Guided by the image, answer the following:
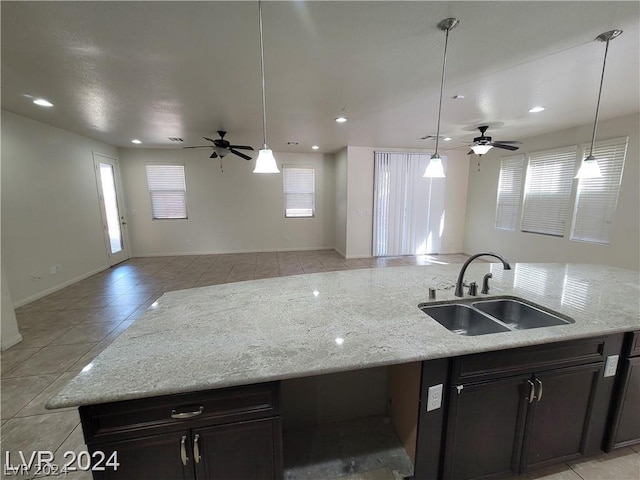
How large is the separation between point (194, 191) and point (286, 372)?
664cm

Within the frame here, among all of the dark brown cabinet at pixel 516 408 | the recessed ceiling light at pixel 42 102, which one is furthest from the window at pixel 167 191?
the dark brown cabinet at pixel 516 408

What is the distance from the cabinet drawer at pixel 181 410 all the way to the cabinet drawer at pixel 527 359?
0.87 metres

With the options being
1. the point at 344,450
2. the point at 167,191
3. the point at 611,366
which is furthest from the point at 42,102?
the point at 611,366

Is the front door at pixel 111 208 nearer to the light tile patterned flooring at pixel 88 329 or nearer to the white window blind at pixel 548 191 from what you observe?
the light tile patterned flooring at pixel 88 329

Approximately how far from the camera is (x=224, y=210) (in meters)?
6.88

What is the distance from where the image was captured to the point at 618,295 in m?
1.73

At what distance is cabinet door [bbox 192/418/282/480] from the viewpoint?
1038 millimetres

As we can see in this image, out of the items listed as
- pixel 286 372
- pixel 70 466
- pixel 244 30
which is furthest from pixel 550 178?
pixel 70 466

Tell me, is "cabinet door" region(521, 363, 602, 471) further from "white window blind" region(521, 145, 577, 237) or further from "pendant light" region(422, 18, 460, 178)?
"white window blind" region(521, 145, 577, 237)

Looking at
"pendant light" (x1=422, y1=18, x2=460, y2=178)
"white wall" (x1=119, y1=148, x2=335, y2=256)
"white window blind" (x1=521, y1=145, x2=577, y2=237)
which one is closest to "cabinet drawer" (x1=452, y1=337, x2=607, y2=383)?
"pendant light" (x1=422, y1=18, x2=460, y2=178)

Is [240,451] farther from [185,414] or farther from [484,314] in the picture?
[484,314]

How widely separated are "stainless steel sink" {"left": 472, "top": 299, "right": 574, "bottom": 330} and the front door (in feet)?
22.5

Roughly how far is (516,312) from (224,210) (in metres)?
6.49

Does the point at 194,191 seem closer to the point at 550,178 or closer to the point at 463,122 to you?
the point at 463,122
